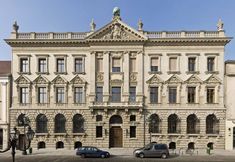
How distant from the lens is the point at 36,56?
45125 millimetres

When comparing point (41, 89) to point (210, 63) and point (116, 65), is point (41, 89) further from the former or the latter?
point (210, 63)

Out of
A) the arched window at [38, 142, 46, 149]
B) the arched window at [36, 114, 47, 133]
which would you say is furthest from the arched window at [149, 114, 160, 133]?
the arched window at [38, 142, 46, 149]

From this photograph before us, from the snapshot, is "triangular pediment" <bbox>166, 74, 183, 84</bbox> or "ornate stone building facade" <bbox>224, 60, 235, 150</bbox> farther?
"triangular pediment" <bbox>166, 74, 183, 84</bbox>

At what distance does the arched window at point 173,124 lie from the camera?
43.8 m

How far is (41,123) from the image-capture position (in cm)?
4462

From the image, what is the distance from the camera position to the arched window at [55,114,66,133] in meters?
44.4

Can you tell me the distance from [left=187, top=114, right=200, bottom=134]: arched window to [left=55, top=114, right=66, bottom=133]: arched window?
19851 millimetres

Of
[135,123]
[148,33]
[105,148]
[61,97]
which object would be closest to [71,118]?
[61,97]

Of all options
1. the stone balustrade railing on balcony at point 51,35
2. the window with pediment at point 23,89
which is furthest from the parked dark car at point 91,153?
the stone balustrade railing on balcony at point 51,35

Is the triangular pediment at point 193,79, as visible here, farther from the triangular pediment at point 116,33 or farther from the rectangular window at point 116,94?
the rectangular window at point 116,94

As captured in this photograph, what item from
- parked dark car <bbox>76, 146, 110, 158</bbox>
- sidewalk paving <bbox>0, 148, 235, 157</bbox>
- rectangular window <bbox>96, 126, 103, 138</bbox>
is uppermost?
rectangular window <bbox>96, 126, 103, 138</bbox>

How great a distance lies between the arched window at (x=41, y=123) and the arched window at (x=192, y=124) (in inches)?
901

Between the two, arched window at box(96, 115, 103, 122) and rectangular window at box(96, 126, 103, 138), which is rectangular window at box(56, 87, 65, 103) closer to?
arched window at box(96, 115, 103, 122)

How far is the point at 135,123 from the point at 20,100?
62.0ft
